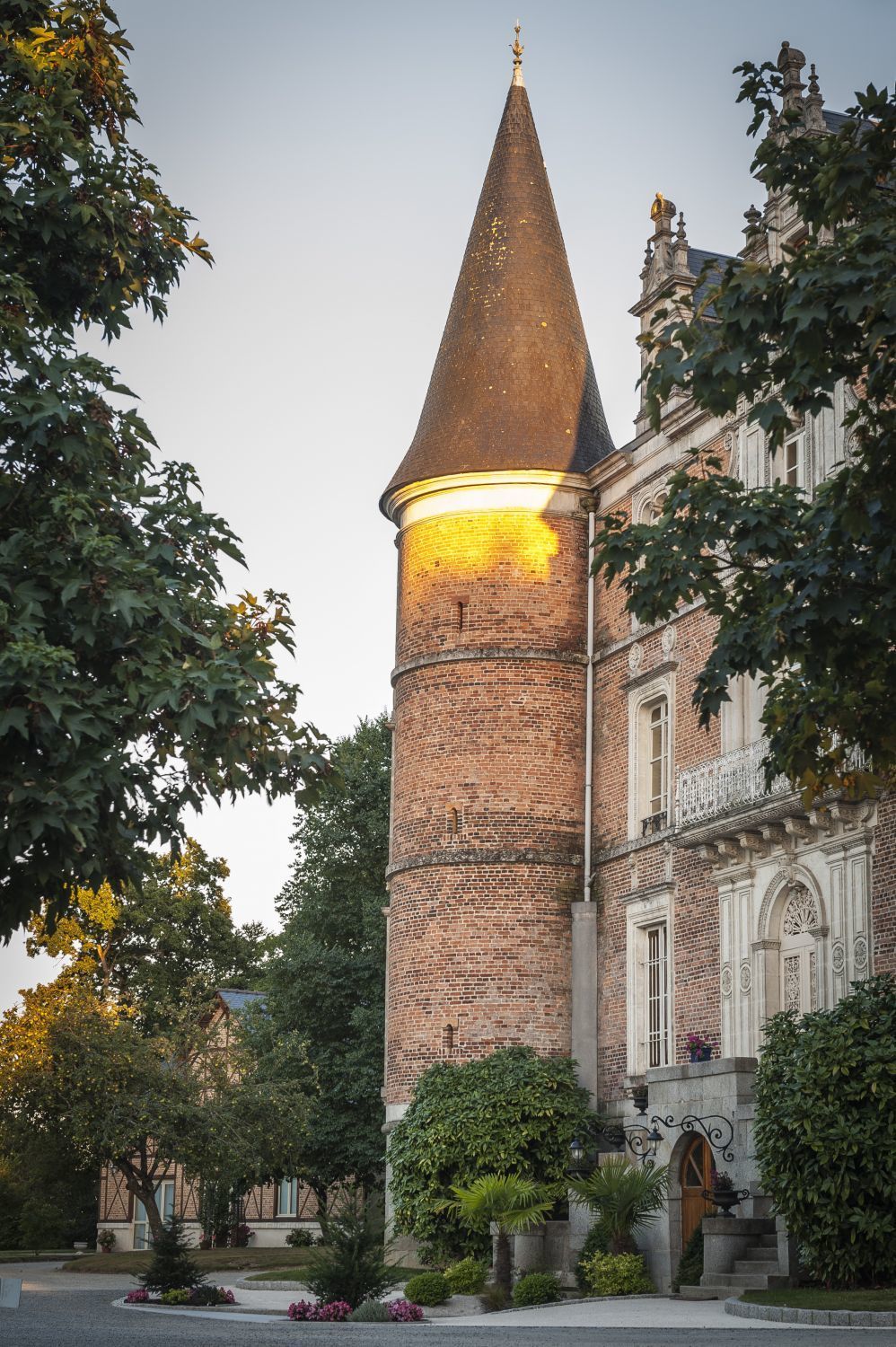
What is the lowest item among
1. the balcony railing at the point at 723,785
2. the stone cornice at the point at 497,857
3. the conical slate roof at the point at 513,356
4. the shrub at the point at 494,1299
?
the shrub at the point at 494,1299

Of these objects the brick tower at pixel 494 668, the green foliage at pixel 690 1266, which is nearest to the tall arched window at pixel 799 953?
the green foliage at pixel 690 1266

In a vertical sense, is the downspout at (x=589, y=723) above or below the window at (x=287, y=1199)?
above

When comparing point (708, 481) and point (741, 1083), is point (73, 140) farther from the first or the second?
point (741, 1083)

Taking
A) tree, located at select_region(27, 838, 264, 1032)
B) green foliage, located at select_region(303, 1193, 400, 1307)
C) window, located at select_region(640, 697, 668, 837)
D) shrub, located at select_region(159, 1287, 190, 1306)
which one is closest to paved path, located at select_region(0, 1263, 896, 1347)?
green foliage, located at select_region(303, 1193, 400, 1307)

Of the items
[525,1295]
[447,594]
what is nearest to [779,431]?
[525,1295]

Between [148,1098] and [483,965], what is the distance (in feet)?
33.5

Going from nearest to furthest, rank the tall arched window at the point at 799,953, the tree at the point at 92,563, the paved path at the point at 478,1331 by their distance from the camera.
→ the tree at the point at 92,563, the paved path at the point at 478,1331, the tall arched window at the point at 799,953

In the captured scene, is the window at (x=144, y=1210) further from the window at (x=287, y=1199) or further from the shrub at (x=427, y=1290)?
the shrub at (x=427, y=1290)

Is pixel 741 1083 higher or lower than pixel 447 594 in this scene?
lower

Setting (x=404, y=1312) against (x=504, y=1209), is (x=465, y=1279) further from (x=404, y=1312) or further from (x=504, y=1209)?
(x=404, y=1312)

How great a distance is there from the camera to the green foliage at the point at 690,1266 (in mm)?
21594

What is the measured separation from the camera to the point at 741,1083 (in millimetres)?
21906

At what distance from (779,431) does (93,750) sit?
5151 millimetres

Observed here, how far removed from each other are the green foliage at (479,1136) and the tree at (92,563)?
1416 cm
